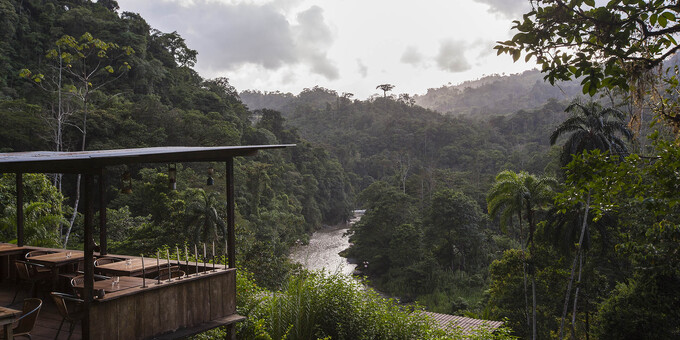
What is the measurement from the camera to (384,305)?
7.62 metres

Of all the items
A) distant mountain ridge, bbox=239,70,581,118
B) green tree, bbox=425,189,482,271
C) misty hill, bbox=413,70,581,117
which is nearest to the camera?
green tree, bbox=425,189,482,271

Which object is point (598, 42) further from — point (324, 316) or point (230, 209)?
point (324, 316)

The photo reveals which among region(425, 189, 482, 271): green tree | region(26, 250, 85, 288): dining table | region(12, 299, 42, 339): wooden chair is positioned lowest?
region(425, 189, 482, 271): green tree

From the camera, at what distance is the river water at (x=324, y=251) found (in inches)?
1274

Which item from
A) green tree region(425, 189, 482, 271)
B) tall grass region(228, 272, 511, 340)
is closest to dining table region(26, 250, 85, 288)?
tall grass region(228, 272, 511, 340)

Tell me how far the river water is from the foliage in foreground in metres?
22.1

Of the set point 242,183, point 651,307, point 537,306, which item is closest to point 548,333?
point 537,306

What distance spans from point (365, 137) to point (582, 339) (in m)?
53.7

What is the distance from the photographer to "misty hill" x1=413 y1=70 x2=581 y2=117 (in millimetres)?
A: 116312

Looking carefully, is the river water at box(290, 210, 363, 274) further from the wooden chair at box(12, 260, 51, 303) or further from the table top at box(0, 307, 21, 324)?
the table top at box(0, 307, 21, 324)

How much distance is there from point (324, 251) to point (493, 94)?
116 meters

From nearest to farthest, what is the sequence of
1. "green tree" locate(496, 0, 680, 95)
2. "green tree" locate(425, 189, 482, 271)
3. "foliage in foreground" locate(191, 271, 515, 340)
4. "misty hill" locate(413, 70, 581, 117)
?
"green tree" locate(496, 0, 680, 95)
"foliage in foreground" locate(191, 271, 515, 340)
"green tree" locate(425, 189, 482, 271)
"misty hill" locate(413, 70, 581, 117)

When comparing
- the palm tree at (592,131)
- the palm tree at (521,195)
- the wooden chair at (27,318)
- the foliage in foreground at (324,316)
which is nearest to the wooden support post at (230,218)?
the foliage in foreground at (324,316)

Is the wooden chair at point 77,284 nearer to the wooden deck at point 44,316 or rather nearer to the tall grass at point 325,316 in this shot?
the wooden deck at point 44,316
